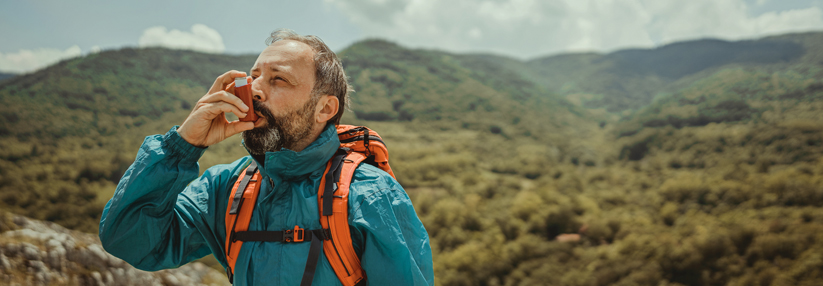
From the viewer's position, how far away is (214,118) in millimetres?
1588

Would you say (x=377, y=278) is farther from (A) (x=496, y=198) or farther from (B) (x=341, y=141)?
(A) (x=496, y=198)

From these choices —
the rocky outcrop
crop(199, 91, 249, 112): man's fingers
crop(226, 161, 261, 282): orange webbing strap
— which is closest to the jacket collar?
crop(226, 161, 261, 282): orange webbing strap

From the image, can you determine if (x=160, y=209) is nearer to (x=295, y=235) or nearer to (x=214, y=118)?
(x=214, y=118)

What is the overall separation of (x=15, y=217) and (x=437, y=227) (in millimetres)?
26689

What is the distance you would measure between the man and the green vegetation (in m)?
3.37

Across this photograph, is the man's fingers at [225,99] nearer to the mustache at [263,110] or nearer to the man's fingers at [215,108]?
the man's fingers at [215,108]

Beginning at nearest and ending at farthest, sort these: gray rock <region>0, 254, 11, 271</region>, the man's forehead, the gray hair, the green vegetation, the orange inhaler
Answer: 1. the orange inhaler
2. the man's forehead
3. the gray hair
4. gray rock <region>0, 254, 11, 271</region>
5. the green vegetation

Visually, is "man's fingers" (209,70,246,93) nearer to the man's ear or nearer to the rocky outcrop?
the man's ear

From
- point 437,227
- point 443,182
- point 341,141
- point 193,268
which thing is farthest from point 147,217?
point 443,182

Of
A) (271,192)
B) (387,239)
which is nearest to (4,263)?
(271,192)

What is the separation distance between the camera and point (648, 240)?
22.2 metres

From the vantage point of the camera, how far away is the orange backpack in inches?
59.7

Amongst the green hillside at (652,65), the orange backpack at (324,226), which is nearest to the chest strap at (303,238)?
the orange backpack at (324,226)

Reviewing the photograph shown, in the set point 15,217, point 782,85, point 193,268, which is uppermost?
point 782,85
